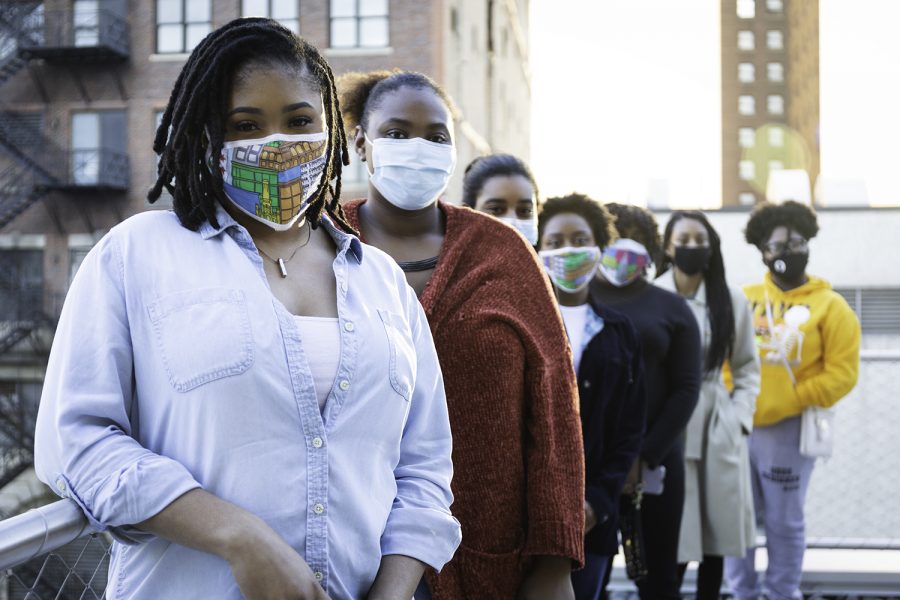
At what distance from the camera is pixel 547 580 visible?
2545 mm

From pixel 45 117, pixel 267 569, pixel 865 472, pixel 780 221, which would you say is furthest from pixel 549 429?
pixel 45 117

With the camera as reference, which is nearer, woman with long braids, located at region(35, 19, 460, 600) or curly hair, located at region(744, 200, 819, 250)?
woman with long braids, located at region(35, 19, 460, 600)

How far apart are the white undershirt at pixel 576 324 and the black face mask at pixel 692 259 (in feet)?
5.60

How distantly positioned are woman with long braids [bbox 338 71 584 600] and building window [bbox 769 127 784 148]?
85.5 metres

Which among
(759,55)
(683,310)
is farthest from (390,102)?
(759,55)

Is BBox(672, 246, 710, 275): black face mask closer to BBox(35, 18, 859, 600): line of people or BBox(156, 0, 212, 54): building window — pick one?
BBox(35, 18, 859, 600): line of people

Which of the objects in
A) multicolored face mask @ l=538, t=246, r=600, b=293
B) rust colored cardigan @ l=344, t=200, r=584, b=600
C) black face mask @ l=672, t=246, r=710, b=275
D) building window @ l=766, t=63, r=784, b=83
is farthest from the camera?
building window @ l=766, t=63, r=784, b=83

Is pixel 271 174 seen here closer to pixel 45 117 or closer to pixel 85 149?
pixel 85 149

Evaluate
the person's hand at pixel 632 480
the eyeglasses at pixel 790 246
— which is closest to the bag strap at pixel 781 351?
the eyeglasses at pixel 790 246

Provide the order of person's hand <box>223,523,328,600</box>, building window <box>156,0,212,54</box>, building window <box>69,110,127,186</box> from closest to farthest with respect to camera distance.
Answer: person's hand <box>223,523,328,600</box>, building window <box>69,110,127,186</box>, building window <box>156,0,212,54</box>

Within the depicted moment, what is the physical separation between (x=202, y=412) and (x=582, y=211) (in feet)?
8.75

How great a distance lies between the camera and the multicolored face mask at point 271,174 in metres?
1.73

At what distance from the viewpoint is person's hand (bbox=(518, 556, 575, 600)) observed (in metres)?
2.54

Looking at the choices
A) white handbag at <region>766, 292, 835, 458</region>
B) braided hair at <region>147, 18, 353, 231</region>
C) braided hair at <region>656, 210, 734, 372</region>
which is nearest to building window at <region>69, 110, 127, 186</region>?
braided hair at <region>656, 210, 734, 372</region>
